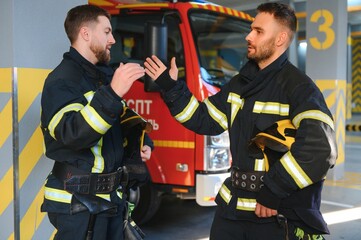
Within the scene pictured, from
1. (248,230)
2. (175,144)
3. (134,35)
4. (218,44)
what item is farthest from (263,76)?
(134,35)

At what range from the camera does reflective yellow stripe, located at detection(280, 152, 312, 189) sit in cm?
200

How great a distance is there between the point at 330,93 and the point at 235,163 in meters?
5.63

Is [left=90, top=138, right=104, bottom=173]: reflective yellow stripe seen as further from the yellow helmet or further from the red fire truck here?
the red fire truck

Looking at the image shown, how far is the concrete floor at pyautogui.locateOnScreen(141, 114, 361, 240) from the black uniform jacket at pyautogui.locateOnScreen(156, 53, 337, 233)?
91.4 inches

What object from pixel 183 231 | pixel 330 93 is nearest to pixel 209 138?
pixel 183 231

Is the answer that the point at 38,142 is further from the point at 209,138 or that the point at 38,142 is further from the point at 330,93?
the point at 330,93

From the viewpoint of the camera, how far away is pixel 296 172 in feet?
Result: 6.57

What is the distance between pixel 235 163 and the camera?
2.35 meters

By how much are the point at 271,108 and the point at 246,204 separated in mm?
501

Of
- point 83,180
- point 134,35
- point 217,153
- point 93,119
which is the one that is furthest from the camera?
point 134,35

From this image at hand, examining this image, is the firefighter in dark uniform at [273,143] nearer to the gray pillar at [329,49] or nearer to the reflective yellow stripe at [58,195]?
the reflective yellow stripe at [58,195]

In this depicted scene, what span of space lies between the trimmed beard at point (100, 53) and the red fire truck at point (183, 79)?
1.74 meters

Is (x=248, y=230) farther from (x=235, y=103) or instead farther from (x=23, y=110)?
(x=23, y=110)

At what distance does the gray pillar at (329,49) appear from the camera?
7.30 metres
